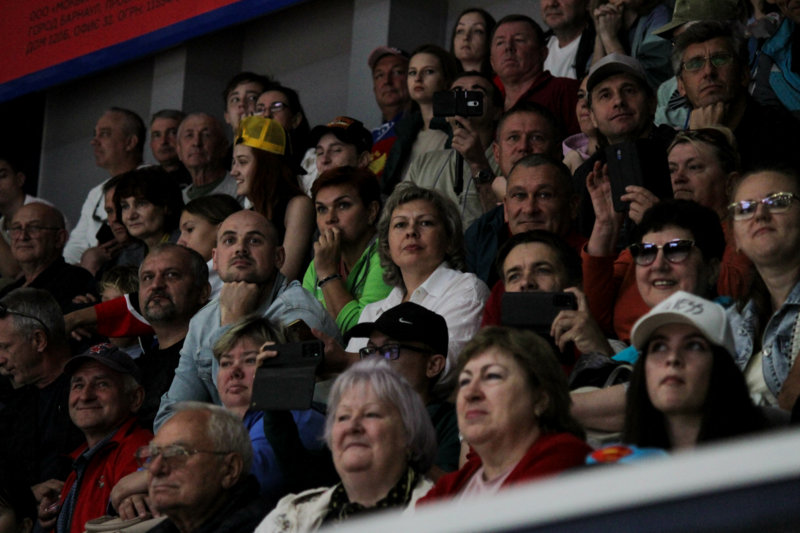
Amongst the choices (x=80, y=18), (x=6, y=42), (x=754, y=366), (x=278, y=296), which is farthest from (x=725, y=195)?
(x=6, y=42)

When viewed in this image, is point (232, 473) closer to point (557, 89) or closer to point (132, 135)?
point (557, 89)

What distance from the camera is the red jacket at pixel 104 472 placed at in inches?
141

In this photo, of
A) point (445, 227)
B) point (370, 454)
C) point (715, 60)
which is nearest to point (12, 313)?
point (445, 227)

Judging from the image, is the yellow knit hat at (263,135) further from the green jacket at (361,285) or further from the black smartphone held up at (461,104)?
the black smartphone held up at (461,104)

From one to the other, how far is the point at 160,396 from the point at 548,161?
1.57m

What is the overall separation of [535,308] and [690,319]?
0.60m

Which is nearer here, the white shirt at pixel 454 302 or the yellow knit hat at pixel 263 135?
the white shirt at pixel 454 302

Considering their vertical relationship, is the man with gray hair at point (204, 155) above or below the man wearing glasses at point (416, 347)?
above

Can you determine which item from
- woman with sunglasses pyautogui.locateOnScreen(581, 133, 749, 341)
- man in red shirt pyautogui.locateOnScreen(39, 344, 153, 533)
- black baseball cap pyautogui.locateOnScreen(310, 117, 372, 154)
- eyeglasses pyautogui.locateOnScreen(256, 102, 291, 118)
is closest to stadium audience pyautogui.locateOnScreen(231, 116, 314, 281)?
black baseball cap pyautogui.locateOnScreen(310, 117, 372, 154)

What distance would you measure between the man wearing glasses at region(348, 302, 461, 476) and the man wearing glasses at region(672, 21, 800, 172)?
1304mm

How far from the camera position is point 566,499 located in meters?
0.77

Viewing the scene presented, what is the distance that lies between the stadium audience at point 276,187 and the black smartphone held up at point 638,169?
1.70 metres

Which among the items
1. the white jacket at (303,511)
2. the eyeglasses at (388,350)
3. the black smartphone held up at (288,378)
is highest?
the eyeglasses at (388,350)

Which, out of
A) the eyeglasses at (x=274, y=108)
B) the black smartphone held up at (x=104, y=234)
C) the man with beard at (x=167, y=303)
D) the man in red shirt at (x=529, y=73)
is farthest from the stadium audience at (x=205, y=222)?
the black smartphone held up at (x=104, y=234)
